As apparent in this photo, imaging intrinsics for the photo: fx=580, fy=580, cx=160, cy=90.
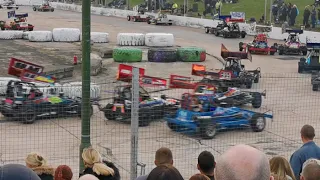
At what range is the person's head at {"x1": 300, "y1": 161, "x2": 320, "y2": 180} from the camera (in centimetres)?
429

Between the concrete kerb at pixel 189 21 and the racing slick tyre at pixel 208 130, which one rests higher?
the concrete kerb at pixel 189 21

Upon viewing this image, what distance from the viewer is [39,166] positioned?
5.41 m

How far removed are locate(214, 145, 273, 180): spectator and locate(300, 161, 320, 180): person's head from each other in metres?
1.53

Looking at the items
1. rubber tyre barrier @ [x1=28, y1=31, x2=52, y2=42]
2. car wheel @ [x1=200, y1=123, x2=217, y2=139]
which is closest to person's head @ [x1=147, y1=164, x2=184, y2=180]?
car wheel @ [x1=200, y1=123, x2=217, y2=139]

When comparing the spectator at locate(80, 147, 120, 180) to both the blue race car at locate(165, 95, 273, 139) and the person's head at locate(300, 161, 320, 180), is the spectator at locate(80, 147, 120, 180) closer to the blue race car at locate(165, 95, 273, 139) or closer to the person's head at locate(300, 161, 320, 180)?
the person's head at locate(300, 161, 320, 180)

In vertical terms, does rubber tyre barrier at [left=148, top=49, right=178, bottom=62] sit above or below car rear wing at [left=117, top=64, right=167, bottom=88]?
below

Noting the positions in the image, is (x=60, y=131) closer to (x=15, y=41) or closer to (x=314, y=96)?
(x=314, y=96)

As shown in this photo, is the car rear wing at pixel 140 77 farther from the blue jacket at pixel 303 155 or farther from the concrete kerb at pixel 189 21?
the concrete kerb at pixel 189 21

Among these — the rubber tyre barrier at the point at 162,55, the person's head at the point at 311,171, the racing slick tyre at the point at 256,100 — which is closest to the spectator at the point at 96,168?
the person's head at the point at 311,171

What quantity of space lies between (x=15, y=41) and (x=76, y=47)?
3772 mm

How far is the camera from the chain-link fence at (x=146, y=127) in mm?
10867

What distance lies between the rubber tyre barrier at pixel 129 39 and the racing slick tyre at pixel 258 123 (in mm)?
19559

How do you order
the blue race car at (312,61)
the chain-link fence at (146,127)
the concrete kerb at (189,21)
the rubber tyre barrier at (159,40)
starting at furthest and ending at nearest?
the concrete kerb at (189,21)
the rubber tyre barrier at (159,40)
the blue race car at (312,61)
the chain-link fence at (146,127)

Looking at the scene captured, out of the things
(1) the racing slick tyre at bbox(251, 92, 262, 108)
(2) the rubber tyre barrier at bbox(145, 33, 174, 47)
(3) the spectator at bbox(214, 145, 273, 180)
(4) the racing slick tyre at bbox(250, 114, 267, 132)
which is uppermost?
(3) the spectator at bbox(214, 145, 273, 180)
